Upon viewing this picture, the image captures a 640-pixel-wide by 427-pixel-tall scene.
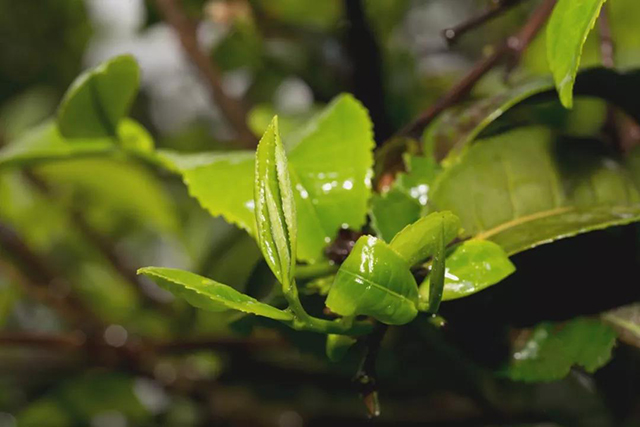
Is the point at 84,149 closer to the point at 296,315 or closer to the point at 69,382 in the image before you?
the point at 296,315

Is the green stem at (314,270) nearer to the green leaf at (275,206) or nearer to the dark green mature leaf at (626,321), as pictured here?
the green leaf at (275,206)

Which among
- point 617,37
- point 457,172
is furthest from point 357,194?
point 617,37

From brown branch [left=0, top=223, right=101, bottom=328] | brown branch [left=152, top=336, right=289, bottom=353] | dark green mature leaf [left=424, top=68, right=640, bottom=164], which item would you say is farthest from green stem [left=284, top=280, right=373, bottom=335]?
brown branch [left=0, top=223, right=101, bottom=328]

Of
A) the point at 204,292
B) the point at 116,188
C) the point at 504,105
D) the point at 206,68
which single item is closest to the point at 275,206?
the point at 204,292

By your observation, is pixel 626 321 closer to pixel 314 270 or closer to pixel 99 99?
pixel 314 270

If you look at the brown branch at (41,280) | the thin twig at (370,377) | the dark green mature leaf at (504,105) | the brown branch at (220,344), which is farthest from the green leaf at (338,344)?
the brown branch at (41,280)

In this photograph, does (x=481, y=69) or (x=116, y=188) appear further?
(x=116, y=188)
